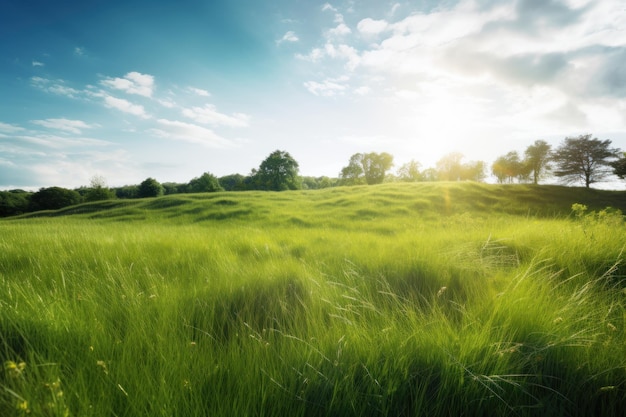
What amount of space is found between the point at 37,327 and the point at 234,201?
82.4 feet

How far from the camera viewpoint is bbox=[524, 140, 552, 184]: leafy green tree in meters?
61.4

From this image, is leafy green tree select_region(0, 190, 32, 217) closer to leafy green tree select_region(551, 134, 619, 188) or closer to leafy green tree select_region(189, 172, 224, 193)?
leafy green tree select_region(189, 172, 224, 193)

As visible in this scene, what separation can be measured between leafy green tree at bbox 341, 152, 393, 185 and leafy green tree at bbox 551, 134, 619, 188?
42124 mm

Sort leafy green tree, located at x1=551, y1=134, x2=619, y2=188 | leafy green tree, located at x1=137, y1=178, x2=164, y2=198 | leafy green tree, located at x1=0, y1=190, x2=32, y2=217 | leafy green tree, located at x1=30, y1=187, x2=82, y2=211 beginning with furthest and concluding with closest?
leafy green tree, located at x1=0, y1=190, x2=32, y2=217, leafy green tree, located at x1=30, y1=187, x2=82, y2=211, leafy green tree, located at x1=137, y1=178, x2=164, y2=198, leafy green tree, located at x1=551, y1=134, x2=619, y2=188

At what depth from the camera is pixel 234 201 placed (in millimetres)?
26047

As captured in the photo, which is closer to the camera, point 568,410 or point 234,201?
point 568,410

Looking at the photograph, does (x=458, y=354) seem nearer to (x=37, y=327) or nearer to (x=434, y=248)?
(x=37, y=327)

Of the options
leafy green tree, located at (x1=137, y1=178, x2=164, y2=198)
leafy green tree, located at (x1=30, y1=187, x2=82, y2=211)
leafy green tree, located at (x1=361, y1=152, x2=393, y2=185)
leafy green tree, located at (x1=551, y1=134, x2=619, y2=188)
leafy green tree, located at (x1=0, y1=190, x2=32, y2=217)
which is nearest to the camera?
leafy green tree, located at (x1=551, y1=134, x2=619, y2=188)

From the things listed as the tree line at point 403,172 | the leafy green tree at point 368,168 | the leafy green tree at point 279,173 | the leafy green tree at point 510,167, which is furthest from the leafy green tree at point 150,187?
the leafy green tree at point 510,167

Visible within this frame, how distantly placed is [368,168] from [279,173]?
36.0 m

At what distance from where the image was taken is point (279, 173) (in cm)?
6750

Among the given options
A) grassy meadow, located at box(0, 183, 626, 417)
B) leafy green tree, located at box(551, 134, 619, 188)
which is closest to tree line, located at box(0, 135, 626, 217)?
leafy green tree, located at box(551, 134, 619, 188)

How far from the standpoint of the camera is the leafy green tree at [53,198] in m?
80.1

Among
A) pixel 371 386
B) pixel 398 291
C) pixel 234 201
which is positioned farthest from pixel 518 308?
pixel 234 201
